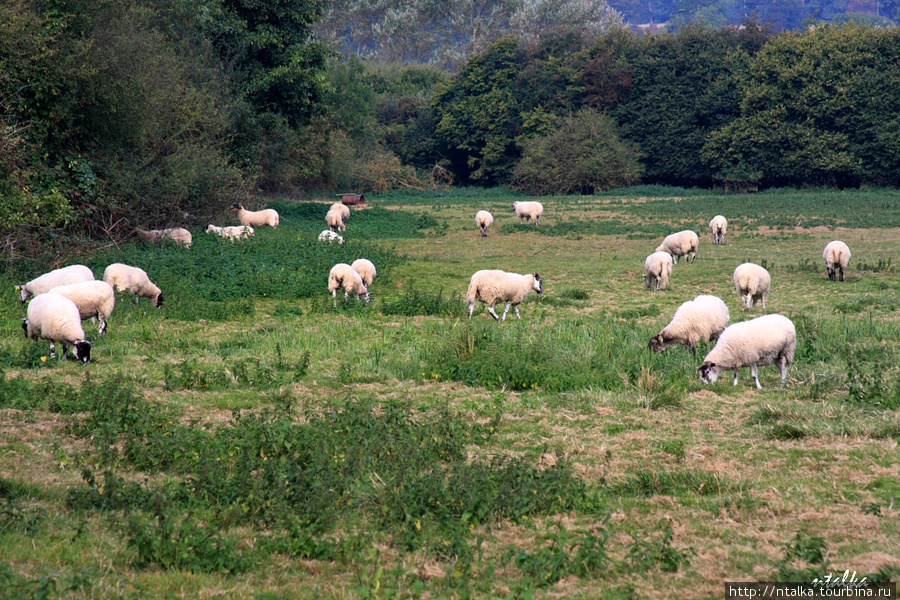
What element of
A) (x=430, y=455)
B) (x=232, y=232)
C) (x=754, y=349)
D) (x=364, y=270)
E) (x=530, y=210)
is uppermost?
(x=530, y=210)

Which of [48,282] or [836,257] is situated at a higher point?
[836,257]

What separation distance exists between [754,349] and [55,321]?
8711mm

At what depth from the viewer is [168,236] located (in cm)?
2002

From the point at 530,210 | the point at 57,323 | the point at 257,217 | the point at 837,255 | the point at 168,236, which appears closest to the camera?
the point at 57,323

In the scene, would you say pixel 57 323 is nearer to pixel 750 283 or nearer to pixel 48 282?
pixel 48 282

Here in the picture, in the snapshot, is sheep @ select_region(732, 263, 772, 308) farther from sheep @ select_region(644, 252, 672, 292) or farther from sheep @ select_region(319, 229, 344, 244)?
→ sheep @ select_region(319, 229, 344, 244)

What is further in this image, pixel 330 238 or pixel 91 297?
pixel 330 238

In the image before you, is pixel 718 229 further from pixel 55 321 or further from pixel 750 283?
pixel 55 321

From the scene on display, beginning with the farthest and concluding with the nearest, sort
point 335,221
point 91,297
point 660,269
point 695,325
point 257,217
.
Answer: point 335,221 → point 257,217 → point 660,269 → point 91,297 → point 695,325

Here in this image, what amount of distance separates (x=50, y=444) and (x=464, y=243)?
20634 mm

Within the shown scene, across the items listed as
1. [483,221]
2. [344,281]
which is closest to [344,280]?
[344,281]

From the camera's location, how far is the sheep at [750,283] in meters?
14.6

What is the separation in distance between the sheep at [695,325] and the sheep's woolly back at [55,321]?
7.67 meters

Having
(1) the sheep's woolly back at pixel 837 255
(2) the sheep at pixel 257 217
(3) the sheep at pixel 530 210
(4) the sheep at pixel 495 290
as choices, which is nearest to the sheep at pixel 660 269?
(1) the sheep's woolly back at pixel 837 255
